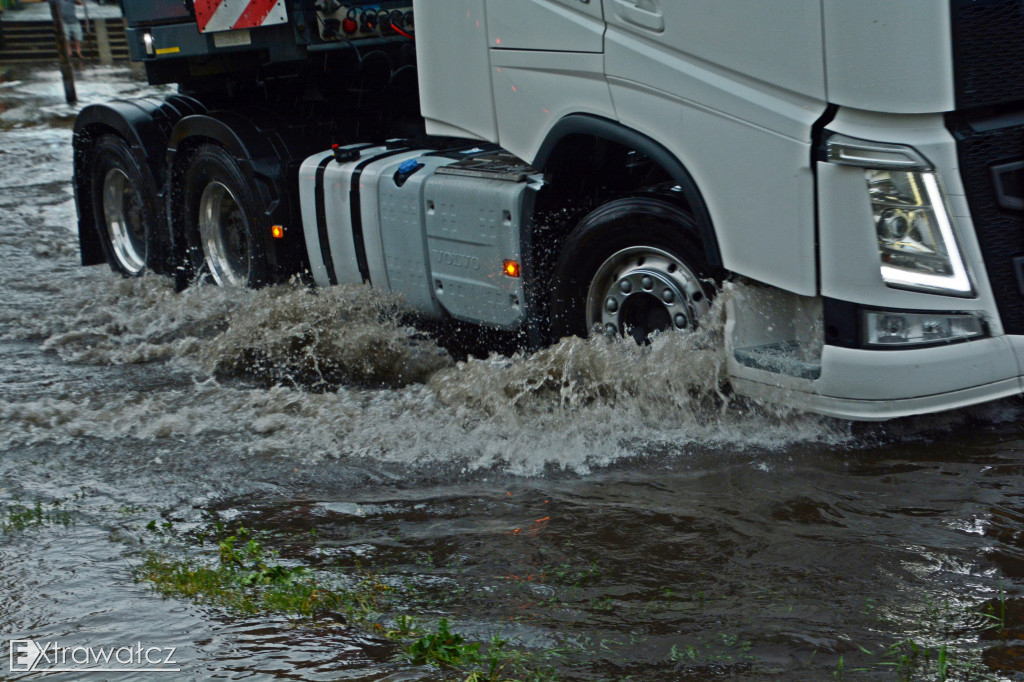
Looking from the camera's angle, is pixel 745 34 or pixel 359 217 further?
pixel 359 217

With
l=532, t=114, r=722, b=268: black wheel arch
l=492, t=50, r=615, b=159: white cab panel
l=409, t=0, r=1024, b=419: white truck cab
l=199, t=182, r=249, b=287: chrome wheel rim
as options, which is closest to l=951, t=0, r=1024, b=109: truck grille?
l=409, t=0, r=1024, b=419: white truck cab

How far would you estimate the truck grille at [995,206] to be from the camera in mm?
3320

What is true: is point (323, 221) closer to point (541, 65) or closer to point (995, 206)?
point (541, 65)

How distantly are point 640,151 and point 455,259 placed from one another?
1413 millimetres

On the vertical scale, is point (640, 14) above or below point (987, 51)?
above

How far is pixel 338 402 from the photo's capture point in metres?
5.24

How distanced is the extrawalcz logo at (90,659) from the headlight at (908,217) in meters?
2.45

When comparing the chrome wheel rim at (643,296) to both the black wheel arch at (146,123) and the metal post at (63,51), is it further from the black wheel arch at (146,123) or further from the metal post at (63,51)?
the metal post at (63,51)

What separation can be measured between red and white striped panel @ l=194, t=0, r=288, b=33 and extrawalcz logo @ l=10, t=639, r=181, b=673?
4492 millimetres

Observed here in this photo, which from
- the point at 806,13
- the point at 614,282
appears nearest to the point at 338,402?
the point at 614,282

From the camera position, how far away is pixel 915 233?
3.41 metres

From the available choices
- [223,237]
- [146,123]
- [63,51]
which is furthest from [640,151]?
[63,51]

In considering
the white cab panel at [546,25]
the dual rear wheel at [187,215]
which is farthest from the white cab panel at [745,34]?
the dual rear wheel at [187,215]

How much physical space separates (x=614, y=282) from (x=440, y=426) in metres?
0.98
